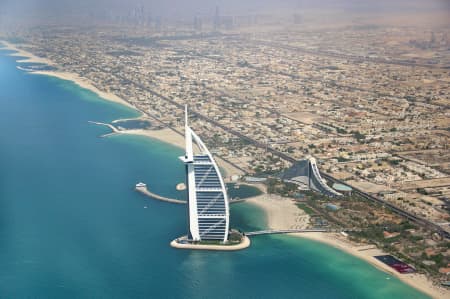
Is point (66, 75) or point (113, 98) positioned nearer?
point (113, 98)

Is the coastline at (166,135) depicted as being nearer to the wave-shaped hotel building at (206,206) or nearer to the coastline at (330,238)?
the coastline at (330,238)

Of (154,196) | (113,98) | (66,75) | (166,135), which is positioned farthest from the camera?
(66,75)

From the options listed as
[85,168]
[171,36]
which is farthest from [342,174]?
[171,36]

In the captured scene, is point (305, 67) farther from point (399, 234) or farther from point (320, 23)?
point (399, 234)

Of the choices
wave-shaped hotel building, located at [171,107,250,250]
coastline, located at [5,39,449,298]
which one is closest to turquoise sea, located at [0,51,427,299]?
coastline, located at [5,39,449,298]

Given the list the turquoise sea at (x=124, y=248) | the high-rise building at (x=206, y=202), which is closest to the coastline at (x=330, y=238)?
the turquoise sea at (x=124, y=248)

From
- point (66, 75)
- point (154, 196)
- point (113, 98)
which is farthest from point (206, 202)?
point (66, 75)

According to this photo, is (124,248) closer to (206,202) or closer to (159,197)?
(206,202)

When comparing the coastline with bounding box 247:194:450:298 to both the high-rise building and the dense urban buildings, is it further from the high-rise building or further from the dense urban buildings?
the high-rise building
